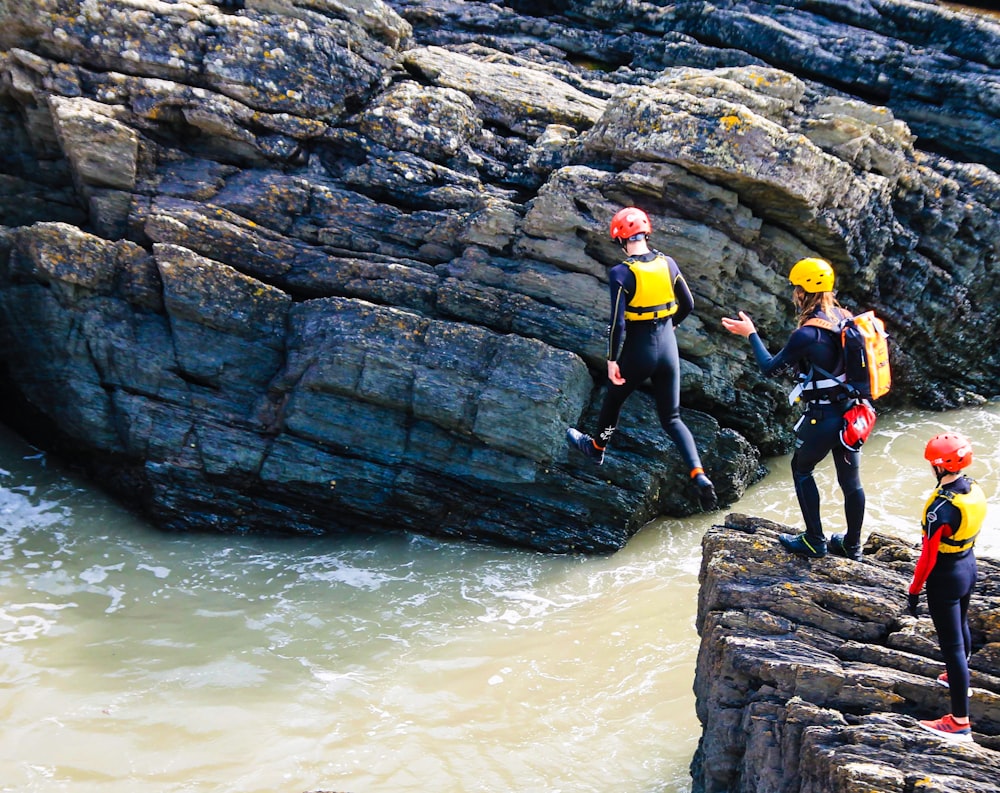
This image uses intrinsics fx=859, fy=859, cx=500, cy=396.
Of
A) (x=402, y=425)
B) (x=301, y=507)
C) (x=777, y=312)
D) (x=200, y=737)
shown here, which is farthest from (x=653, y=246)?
(x=200, y=737)

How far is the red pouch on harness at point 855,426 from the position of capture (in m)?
7.87

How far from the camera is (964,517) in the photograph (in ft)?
21.7

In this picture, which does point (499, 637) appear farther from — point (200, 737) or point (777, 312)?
point (777, 312)

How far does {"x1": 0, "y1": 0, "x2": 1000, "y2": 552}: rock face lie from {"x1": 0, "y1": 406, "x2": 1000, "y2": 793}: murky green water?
0.73 m

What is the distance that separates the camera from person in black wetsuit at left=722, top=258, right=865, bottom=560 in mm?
7848

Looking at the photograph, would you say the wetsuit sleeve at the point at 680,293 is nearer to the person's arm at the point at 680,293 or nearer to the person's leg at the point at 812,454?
the person's arm at the point at 680,293

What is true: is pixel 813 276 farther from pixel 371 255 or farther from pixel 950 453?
pixel 371 255

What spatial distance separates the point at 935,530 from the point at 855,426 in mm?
1434

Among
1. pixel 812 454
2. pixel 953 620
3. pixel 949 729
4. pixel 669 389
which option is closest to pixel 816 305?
pixel 812 454

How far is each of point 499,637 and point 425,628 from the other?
956 mm

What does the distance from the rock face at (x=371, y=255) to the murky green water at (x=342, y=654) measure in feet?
2.38

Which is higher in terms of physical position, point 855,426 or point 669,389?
point 855,426

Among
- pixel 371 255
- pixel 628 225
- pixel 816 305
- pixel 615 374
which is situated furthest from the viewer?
pixel 371 255

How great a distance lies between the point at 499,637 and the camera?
34.8ft
